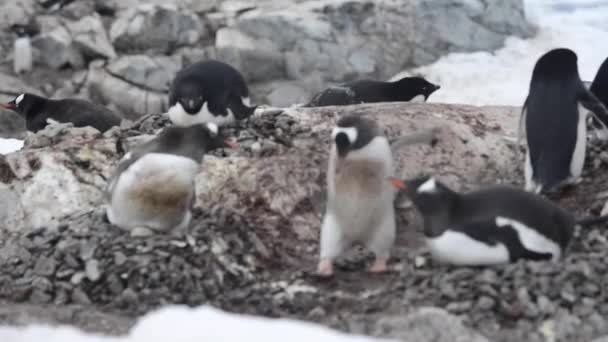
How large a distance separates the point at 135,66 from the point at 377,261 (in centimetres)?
931

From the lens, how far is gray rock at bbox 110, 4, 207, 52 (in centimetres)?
1286

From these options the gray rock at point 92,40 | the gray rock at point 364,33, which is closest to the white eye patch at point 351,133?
the gray rock at point 364,33

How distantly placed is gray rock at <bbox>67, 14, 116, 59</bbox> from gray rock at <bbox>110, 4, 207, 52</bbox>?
13 cm

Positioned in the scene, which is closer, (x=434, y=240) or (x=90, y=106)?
(x=434, y=240)

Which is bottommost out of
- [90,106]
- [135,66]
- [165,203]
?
[135,66]

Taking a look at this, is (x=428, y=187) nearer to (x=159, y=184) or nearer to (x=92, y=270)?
(x=159, y=184)

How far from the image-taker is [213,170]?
4355 mm

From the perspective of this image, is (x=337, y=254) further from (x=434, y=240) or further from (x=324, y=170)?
(x=324, y=170)

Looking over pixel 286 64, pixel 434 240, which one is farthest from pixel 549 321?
pixel 286 64

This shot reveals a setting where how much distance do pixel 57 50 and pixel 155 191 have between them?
9435mm

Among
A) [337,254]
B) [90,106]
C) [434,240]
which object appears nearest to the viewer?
[434,240]

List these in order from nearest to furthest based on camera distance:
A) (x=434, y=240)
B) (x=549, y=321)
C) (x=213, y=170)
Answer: (x=549, y=321)
(x=434, y=240)
(x=213, y=170)

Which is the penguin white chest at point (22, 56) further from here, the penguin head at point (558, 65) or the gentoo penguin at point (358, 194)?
the gentoo penguin at point (358, 194)

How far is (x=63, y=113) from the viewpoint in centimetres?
625
